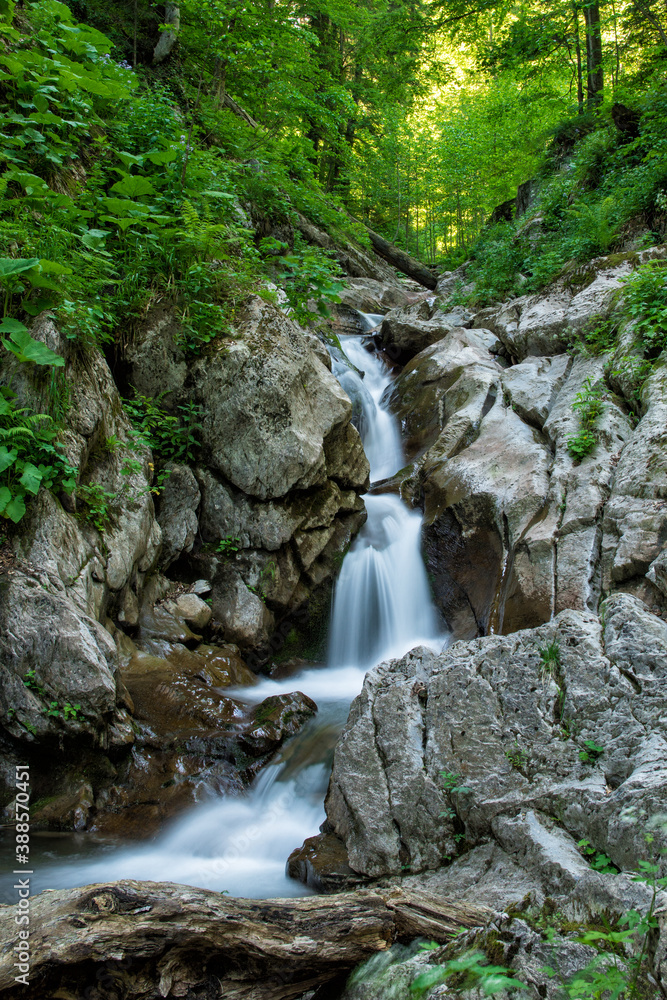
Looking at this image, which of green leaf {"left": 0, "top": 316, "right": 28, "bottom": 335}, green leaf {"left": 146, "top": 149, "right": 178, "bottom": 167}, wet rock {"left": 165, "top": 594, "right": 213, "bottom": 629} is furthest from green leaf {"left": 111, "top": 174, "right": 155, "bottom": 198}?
wet rock {"left": 165, "top": 594, "right": 213, "bottom": 629}

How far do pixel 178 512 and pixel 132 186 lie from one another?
3.95 meters

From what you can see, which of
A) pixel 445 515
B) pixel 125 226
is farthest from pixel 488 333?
pixel 125 226

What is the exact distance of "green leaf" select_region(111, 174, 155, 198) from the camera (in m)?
6.64

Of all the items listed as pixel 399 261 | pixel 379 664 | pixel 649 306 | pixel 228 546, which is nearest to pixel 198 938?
pixel 379 664

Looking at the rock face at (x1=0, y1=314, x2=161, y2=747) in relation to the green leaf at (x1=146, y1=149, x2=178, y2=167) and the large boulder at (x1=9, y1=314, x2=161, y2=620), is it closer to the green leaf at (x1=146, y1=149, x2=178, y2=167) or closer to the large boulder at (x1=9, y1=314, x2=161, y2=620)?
the large boulder at (x1=9, y1=314, x2=161, y2=620)

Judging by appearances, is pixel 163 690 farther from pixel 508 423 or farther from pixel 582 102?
pixel 582 102

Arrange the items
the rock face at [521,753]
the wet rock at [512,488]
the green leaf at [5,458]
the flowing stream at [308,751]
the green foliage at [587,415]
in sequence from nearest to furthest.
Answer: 1. the rock face at [521,753]
2. the flowing stream at [308,751]
3. the green leaf at [5,458]
4. the wet rock at [512,488]
5. the green foliage at [587,415]

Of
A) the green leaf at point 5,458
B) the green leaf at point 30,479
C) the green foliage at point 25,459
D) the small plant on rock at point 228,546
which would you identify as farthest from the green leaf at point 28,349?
the small plant on rock at point 228,546

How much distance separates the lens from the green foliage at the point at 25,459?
4.40 meters

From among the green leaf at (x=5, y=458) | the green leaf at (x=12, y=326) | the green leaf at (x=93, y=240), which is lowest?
the green leaf at (x=5, y=458)

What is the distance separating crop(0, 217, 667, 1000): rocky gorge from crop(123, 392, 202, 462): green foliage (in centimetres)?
17

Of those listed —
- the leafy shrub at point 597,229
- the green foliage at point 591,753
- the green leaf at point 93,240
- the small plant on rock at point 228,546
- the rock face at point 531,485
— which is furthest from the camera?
the leafy shrub at point 597,229

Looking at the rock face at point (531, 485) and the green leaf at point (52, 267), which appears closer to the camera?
the green leaf at point (52, 267)

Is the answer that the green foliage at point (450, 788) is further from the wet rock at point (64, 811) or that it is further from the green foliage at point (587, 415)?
the green foliage at point (587, 415)
